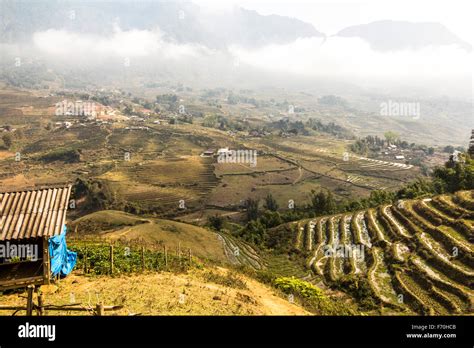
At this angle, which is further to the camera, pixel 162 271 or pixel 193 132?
pixel 193 132

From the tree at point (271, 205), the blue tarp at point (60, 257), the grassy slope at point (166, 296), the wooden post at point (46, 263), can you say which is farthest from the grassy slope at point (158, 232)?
the tree at point (271, 205)

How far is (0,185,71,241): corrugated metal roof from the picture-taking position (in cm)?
1247

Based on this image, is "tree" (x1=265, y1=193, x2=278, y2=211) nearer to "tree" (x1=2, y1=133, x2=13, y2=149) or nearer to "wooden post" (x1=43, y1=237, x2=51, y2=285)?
"wooden post" (x1=43, y1=237, x2=51, y2=285)

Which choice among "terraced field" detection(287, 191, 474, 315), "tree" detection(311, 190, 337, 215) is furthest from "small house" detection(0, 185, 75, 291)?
"tree" detection(311, 190, 337, 215)

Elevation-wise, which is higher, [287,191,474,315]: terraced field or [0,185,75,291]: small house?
[0,185,75,291]: small house

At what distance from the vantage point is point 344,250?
123ft

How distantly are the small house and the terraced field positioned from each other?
21.5 metres

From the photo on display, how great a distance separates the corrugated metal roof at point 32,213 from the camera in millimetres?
12469

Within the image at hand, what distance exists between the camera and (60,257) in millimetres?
15195

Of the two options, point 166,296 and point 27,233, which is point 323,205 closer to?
point 166,296
